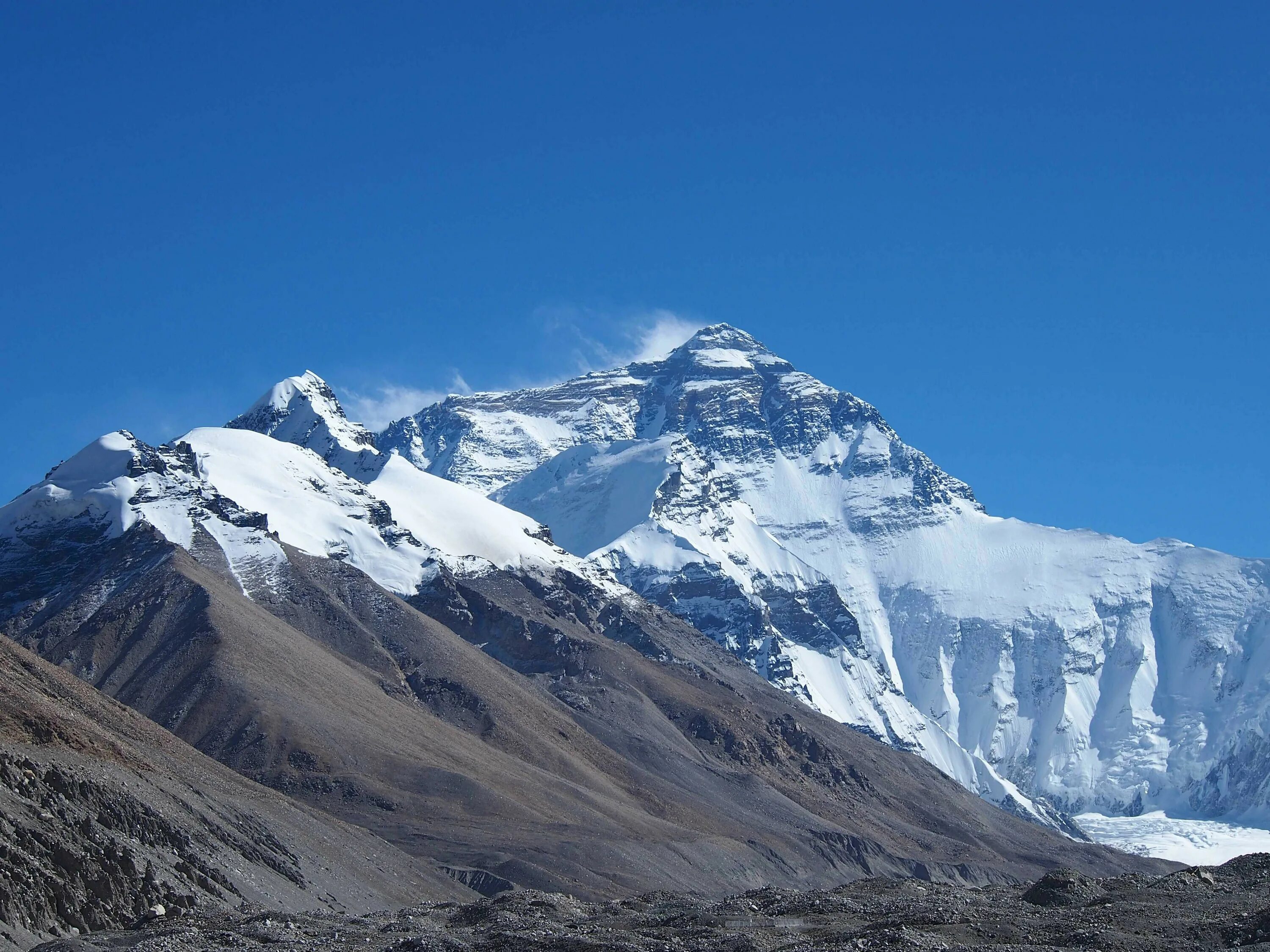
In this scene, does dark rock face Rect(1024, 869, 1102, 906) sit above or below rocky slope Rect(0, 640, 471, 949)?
above

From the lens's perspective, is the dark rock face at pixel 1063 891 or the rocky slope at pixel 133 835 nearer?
the rocky slope at pixel 133 835

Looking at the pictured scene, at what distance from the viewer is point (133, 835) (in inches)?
4525

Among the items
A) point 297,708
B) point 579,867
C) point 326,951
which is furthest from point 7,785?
point 297,708

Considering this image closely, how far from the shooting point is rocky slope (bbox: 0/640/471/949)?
100938 mm

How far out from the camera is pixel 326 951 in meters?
89.1

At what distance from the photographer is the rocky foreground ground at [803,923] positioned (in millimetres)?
86688

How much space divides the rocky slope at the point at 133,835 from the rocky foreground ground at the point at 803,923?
4.42 meters

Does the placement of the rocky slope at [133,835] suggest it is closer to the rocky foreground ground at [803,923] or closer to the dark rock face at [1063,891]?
the rocky foreground ground at [803,923]

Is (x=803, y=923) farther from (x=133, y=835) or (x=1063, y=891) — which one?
(x=133, y=835)

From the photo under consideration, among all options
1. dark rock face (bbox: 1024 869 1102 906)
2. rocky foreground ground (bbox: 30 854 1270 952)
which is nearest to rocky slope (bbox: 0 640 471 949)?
rocky foreground ground (bbox: 30 854 1270 952)

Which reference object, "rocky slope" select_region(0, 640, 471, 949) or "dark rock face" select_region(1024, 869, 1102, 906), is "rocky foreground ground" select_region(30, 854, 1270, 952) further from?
"rocky slope" select_region(0, 640, 471, 949)

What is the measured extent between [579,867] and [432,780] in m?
23.7

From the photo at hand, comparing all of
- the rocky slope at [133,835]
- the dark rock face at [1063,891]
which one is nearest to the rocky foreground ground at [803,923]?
the dark rock face at [1063,891]

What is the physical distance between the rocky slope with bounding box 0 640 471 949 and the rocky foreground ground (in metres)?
4.42
